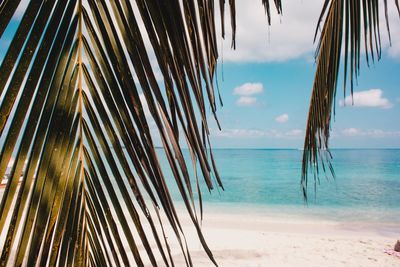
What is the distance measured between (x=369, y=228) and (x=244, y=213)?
4.84 metres

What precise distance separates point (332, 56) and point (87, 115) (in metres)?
1.56

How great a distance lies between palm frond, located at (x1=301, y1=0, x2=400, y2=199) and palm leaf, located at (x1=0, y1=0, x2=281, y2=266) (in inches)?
51.0

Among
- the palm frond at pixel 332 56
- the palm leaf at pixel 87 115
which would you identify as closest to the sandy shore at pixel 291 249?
the palm frond at pixel 332 56

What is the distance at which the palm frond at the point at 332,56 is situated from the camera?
1453 mm

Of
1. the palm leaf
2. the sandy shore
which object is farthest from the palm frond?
the sandy shore

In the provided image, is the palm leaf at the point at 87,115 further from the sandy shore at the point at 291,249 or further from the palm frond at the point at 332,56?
the sandy shore at the point at 291,249

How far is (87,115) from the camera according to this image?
42cm

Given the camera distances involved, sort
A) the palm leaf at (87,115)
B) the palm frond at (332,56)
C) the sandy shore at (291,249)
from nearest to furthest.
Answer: the palm leaf at (87,115), the palm frond at (332,56), the sandy shore at (291,249)

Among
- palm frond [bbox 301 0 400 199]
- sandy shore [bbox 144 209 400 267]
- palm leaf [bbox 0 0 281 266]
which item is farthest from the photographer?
sandy shore [bbox 144 209 400 267]

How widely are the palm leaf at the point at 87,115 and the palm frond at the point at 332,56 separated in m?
1.30

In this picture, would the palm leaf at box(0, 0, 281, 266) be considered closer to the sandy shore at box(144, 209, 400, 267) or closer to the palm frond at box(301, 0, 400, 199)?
the palm frond at box(301, 0, 400, 199)

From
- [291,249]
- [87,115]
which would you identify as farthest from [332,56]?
[291,249]

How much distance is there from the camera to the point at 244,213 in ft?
44.3

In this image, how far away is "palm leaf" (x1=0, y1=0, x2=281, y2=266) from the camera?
36 cm
